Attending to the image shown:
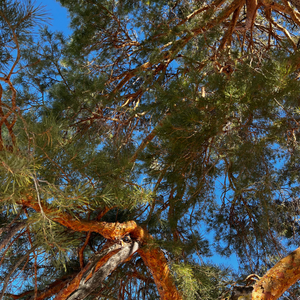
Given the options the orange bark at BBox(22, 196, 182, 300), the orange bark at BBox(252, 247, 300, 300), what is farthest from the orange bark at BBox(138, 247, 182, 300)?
the orange bark at BBox(252, 247, 300, 300)

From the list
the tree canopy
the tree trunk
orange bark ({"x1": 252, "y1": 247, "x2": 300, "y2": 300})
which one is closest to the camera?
orange bark ({"x1": 252, "y1": 247, "x2": 300, "y2": 300})

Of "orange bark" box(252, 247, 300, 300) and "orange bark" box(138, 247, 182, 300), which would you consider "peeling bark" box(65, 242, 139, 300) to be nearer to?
"orange bark" box(138, 247, 182, 300)

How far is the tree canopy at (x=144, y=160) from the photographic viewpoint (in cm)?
155

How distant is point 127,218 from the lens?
2.34m

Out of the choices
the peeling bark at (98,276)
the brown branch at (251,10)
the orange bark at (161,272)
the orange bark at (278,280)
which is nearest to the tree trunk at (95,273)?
the peeling bark at (98,276)

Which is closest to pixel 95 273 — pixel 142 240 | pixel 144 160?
pixel 142 240

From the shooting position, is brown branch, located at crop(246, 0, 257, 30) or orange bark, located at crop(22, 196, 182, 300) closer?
orange bark, located at crop(22, 196, 182, 300)

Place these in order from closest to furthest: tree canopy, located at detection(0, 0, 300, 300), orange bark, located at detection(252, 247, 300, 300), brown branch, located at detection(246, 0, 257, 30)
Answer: orange bark, located at detection(252, 247, 300, 300) → tree canopy, located at detection(0, 0, 300, 300) → brown branch, located at detection(246, 0, 257, 30)

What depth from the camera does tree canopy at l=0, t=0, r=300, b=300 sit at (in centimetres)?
155

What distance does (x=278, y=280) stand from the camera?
147 cm

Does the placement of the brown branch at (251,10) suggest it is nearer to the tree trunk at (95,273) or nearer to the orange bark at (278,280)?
the orange bark at (278,280)

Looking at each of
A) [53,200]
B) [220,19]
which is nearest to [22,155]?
[53,200]

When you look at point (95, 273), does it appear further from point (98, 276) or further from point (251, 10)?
point (251, 10)

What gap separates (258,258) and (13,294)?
173 cm
